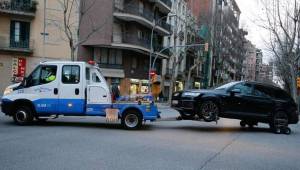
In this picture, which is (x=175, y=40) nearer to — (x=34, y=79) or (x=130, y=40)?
(x=130, y=40)

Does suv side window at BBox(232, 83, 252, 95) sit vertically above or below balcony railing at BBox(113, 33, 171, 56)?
below

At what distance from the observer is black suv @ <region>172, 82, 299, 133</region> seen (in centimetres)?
1534

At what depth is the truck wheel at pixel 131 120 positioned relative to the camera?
14.8m

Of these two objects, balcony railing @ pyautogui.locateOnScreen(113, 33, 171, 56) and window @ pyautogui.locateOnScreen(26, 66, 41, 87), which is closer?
window @ pyautogui.locateOnScreen(26, 66, 41, 87)

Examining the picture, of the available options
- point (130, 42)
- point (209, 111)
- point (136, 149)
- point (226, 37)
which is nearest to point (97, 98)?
point (209, 111)

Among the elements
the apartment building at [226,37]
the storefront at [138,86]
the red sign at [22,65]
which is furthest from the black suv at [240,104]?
the apartment building at [226,37]

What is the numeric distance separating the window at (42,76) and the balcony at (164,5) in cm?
3805

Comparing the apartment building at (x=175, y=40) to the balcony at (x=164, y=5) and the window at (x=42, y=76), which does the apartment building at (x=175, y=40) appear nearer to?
the balcony at (x=164, y=5)

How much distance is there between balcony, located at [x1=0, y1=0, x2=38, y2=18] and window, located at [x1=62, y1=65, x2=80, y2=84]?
87.0 ft

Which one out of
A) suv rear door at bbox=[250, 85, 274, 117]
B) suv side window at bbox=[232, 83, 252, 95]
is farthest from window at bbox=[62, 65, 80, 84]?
suv rear door at bbox=[250, 85, 274, 117]

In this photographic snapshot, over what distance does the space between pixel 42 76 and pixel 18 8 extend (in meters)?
26.6

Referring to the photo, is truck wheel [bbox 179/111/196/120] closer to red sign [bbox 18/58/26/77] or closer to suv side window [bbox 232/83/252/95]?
suv side window [bbox 232/83/252/95]

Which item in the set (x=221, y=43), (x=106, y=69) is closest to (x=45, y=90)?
(x=106, y=69)

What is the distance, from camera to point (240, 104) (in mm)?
15852
